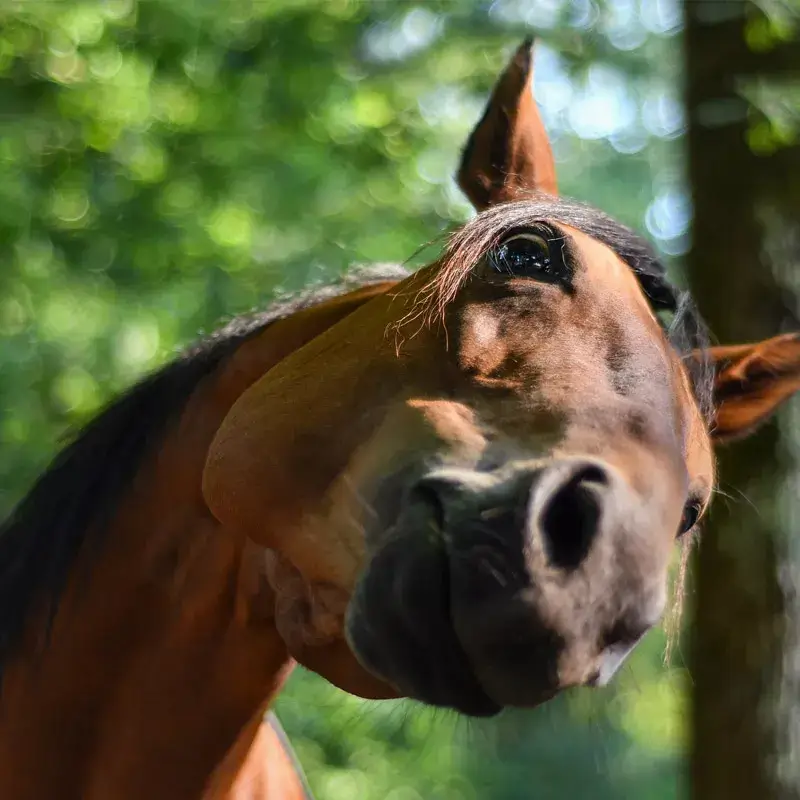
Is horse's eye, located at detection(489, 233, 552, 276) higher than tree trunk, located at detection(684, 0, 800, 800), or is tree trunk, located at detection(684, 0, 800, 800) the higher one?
horse's eye, located at detection(489, 233, 552, 276)

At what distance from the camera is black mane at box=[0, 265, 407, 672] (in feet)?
6.30

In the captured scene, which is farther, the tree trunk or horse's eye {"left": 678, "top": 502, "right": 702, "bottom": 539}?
the tree trunk

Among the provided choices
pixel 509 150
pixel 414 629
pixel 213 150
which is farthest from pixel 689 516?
pixel 213 150

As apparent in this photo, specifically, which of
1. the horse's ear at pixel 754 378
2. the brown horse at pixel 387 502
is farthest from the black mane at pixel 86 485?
the horse's ear at pixel 754 378

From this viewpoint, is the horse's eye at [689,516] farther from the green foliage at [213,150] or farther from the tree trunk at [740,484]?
the green foliage at [213,150]

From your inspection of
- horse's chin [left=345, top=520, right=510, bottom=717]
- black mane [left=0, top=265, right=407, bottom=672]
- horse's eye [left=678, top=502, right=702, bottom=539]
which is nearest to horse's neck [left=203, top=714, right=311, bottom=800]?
black mane [left=0, top=265, right=407, bottom=672]

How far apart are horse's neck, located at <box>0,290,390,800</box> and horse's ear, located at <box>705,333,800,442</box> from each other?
831mm

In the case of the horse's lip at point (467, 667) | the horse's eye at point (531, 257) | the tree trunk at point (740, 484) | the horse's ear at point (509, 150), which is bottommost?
the tree trunk at point (740, 484)

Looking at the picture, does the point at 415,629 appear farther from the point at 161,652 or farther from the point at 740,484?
the point at 740,484

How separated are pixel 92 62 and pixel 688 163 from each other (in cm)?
257

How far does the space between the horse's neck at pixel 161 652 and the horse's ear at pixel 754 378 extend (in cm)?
83

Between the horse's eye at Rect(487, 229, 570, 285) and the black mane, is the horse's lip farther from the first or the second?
the black mane

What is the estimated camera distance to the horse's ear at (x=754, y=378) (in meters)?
2.01

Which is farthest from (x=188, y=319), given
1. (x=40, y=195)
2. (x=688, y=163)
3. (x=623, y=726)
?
(x=623, y=726)
